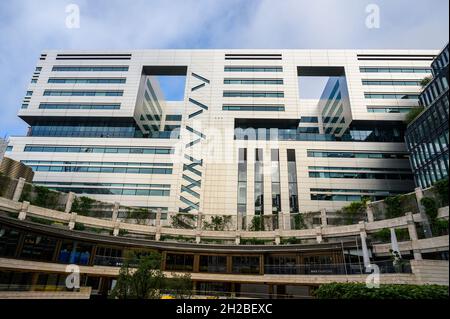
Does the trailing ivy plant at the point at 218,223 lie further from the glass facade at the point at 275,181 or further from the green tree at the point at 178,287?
the green tree at the point at 178,287

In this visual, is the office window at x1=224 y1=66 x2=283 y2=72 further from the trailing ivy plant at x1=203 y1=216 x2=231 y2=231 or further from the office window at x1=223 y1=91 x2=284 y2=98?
the trailing ivy plant at x1=203 y1=216 x2=231 y2=231

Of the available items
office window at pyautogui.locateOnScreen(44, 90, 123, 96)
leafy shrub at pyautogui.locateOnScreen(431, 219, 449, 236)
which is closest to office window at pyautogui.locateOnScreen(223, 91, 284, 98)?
office window at pyautogui.locateOnScreen(44, 90, 123, 96)

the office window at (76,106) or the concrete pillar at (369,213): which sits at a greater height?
the office window at (76,106)

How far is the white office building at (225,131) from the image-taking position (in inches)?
1569

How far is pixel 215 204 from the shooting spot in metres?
40.1

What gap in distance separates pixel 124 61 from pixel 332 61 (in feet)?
132

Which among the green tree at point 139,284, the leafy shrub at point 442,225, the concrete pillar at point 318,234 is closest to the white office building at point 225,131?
the concrete pillar at point 318,234

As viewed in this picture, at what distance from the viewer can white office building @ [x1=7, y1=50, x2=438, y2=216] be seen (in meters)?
39.8

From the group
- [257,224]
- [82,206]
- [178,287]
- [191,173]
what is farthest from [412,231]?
[82,206]

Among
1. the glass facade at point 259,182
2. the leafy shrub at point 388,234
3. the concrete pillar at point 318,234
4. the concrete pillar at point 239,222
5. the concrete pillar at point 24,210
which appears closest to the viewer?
the leafy shrub at point 388,234

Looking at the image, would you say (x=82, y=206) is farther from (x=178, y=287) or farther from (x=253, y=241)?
(x=253, y=241)
